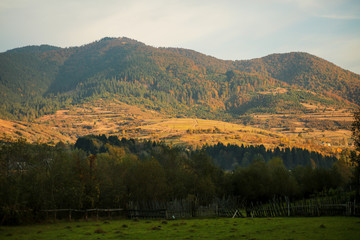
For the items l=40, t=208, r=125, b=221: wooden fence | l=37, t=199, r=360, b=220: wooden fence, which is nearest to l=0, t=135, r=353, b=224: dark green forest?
l=40, t=208, r=125, b=221: wooden fence

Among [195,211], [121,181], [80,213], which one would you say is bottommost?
[195,211]

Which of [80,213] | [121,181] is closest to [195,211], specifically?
[121,181]

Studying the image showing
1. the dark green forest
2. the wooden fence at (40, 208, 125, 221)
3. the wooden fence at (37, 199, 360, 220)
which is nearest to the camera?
the wooden fence at (37, 199, 360, 220)

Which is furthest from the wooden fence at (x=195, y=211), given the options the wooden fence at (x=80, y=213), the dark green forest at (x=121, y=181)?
the dark green forest at (x=121, y=181)

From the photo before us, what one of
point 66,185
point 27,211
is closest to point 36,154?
point 66,185

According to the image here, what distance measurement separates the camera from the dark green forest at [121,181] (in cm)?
5116

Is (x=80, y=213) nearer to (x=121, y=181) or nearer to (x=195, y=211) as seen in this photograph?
(x=121, y=181)

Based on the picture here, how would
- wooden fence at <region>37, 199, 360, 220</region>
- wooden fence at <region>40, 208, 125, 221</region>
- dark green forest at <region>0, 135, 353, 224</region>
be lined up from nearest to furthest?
wooden fence at <region>37, 199, 360, 220</region> < dark green forest at <region>0, 135, 353, 224</region> < wooden fence at <region>40, 208, 125, 221</region>

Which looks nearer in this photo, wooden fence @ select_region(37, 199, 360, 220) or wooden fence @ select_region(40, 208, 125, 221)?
wooden fence @ select_region(37, 199, 360, 220)

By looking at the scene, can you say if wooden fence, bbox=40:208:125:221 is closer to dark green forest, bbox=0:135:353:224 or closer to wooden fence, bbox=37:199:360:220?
wooden fence, bbox=37:199:360:220

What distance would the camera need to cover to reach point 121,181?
68375 mm

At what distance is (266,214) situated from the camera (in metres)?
52.5

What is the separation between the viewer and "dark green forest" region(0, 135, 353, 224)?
51.2 meters

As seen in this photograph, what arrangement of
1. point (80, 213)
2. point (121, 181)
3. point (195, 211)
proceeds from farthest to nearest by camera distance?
point (121, 181), point (195, 211), point (80, 213)
